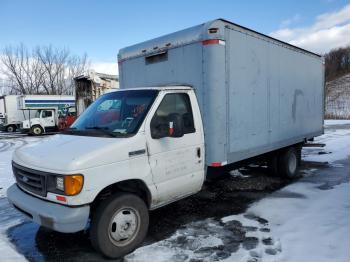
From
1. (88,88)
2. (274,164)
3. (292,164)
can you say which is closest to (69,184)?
(274,164)

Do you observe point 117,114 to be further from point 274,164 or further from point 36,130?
point 36,130

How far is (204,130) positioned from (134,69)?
2.10m

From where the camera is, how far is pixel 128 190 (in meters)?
4.34

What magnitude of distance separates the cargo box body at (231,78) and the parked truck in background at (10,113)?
27.1 metres

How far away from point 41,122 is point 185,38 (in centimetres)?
2446

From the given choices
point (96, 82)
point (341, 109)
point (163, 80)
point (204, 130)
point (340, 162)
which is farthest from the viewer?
point (341, 109)

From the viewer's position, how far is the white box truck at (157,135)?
3831 mm

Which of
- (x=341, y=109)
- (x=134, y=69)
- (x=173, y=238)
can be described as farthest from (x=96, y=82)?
(x=341, y=109)

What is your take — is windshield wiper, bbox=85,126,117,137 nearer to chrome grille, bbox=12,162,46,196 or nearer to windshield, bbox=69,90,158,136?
windshield, bbox=69,90,158,136

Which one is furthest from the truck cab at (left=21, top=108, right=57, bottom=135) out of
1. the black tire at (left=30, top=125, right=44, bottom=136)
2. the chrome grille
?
the chrome grille

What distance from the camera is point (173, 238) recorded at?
470 cm

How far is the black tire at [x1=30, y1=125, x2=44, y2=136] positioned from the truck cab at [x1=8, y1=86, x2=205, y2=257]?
23.4m

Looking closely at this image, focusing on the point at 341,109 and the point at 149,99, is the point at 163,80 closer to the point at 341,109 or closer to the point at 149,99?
the point at 149,99

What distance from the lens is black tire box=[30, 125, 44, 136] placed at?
86.1 ft
